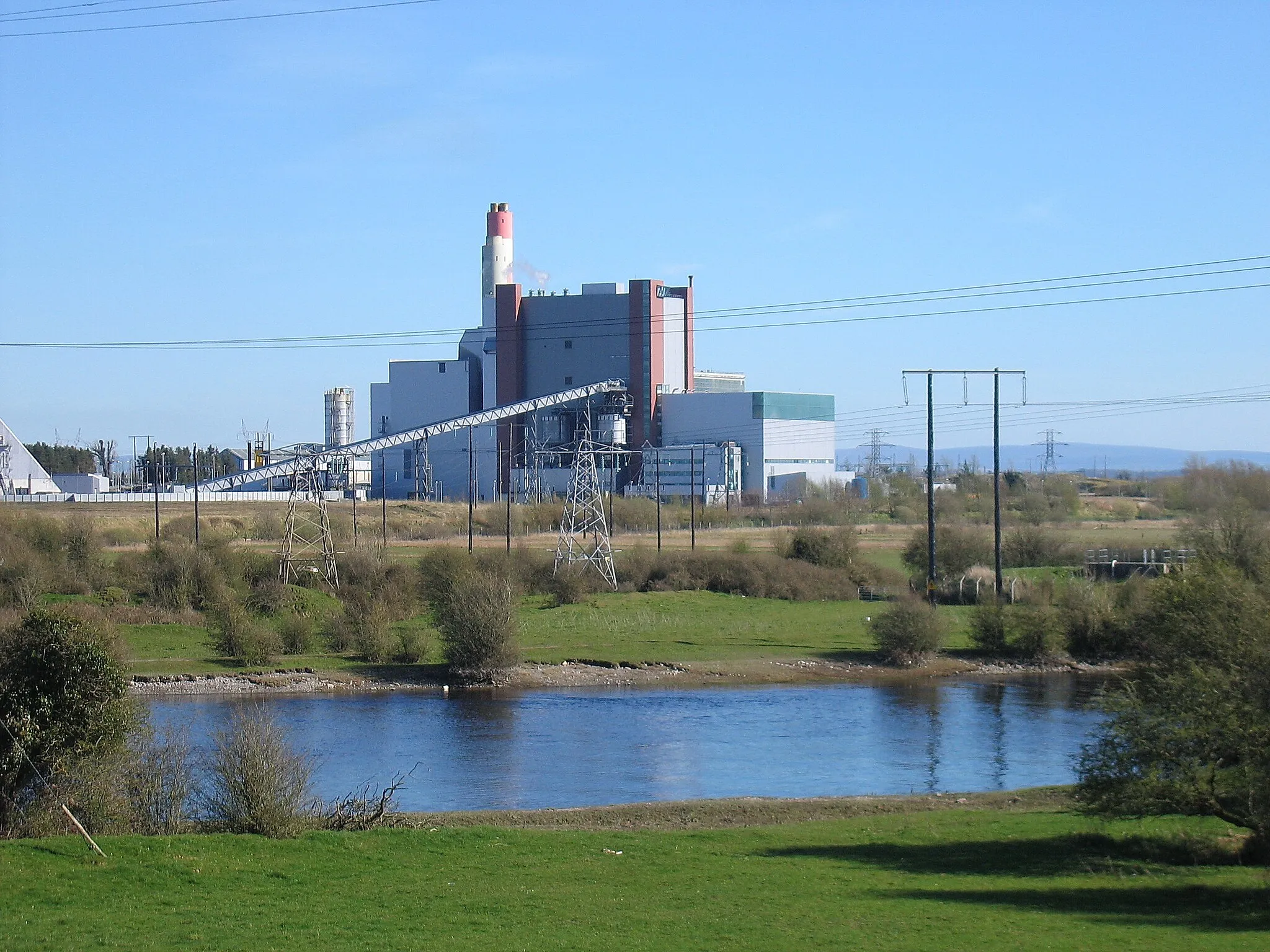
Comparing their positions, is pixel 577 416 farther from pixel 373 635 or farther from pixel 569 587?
pixel 373 635

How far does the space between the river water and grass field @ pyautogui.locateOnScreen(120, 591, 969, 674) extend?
12.3ft

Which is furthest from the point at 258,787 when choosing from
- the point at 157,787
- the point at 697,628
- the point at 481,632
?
the point at 697,628

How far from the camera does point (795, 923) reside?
13.7 metres

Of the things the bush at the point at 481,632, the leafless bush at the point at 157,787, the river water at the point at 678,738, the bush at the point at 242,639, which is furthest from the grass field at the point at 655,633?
the leafless bush at the point at 157,787

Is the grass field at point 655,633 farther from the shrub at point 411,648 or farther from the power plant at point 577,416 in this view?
the power plant at point 577,416

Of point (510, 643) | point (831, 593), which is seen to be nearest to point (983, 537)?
point (831, 593)

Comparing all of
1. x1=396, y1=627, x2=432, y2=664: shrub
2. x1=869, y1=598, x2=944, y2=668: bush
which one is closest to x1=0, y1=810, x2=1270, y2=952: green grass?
x1=869, y1=598, x2=944, y2=668: bush

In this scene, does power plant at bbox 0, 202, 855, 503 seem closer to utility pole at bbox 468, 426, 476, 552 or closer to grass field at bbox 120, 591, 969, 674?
utility pole at bbox 468, 426, 476, 552

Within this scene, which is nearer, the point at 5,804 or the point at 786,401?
the point at 5,804

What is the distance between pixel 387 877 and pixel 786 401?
85.0 meters

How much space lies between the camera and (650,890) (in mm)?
15570

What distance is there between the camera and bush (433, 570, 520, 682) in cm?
3912

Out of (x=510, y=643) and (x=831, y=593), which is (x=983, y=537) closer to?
(x=831, y=593)

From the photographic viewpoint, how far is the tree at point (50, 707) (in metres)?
17.6
